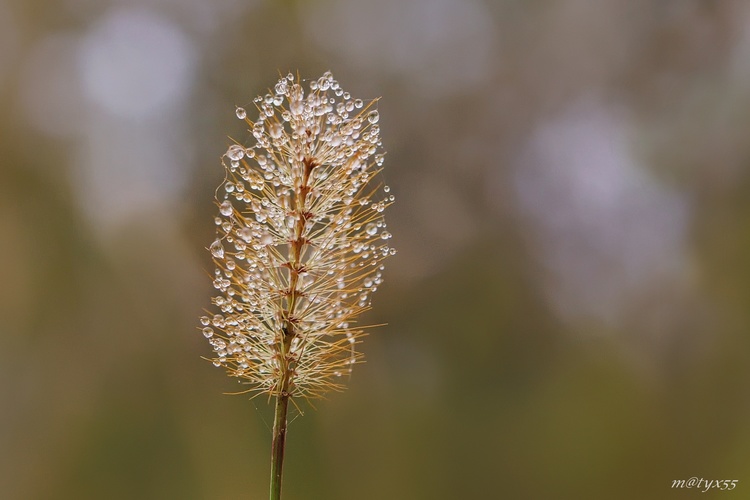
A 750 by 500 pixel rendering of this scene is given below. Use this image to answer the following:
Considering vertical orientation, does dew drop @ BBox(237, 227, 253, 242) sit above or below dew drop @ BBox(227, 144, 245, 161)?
below

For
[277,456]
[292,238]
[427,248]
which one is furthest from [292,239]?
[427,248]

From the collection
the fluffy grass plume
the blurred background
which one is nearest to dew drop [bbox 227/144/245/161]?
the fluffy grass plume

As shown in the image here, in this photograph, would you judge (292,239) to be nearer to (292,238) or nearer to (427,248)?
(292,238)

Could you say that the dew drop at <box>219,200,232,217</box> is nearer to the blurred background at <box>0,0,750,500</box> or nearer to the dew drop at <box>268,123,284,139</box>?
the dew drop at <box>268,123,284,139</box>

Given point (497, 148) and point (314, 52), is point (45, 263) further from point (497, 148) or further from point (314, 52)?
point (497, 148)

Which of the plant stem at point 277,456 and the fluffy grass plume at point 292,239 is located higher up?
the fluffy grass plume at point 292,239

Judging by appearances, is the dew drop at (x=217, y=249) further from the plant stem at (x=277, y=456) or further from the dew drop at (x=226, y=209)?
the plant stem at (x=277, y=456)

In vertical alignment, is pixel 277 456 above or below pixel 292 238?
below

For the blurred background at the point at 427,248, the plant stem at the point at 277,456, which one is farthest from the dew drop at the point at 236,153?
the blurred background at the point at 427,248
